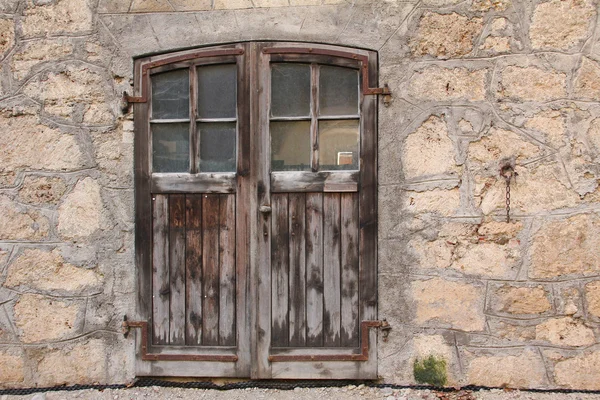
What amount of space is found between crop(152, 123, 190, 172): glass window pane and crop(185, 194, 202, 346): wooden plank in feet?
0.75

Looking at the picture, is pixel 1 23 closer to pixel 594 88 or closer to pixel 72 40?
pixel 72 40

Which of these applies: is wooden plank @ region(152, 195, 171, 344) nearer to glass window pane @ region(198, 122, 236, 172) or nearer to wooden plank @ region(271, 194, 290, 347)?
glass window pane @ region(198, 122, 236, 172)

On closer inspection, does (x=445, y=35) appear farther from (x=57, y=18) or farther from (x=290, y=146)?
(x=57, y=18)

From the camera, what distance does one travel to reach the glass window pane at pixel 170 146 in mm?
3217

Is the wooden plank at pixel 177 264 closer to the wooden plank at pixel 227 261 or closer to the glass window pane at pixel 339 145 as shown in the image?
the wooden plank at pixel 227 261

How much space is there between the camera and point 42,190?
3189mm

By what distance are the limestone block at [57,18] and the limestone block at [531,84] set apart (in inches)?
97.0

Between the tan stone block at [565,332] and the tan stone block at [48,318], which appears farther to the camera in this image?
the tan stone block at [48,318]

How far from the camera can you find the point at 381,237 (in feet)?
10.1

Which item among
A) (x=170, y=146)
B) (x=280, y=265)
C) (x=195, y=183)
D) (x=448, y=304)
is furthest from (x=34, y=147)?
(x=448, y=304)

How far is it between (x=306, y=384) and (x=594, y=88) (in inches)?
92.6

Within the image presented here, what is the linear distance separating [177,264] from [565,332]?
7.43ft

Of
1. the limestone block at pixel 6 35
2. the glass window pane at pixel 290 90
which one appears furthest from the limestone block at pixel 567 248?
the limestone block at pixel 6 35

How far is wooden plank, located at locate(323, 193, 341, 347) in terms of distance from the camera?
311 centimetres
